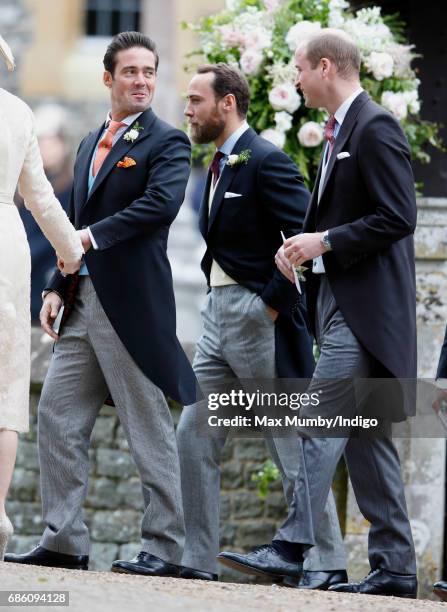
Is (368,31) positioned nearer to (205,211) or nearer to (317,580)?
(205,211)

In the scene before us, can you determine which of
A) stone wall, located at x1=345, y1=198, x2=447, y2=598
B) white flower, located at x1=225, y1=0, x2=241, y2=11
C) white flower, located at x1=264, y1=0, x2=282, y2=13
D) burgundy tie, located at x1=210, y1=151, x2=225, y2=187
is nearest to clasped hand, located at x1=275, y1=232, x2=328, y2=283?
burgundy tie, located at x1=210, y1=151, x2=225, y2=187

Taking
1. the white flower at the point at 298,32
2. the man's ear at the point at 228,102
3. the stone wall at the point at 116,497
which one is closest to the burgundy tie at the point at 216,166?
the man's ear at the point at 228,102

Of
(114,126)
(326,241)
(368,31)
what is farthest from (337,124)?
(368,31)

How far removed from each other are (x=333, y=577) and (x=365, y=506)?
37 cm

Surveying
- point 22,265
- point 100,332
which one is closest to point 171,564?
point 100,332

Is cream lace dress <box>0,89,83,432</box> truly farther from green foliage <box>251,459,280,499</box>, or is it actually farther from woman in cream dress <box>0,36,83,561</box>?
green foliage <box>251,459,280,499</box>

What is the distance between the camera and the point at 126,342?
21.5 ft

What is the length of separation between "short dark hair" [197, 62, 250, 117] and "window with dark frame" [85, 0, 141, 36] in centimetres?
1922

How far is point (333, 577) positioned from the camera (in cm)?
654

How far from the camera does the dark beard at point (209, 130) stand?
691 centimetres

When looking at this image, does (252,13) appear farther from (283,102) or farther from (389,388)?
(389,388)

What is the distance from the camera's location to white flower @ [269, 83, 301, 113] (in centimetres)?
Answer: 819

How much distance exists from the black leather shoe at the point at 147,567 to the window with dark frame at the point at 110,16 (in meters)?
20.0

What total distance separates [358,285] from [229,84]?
1.21m
